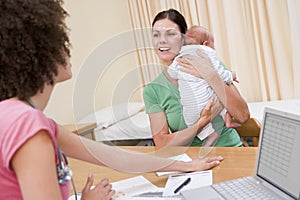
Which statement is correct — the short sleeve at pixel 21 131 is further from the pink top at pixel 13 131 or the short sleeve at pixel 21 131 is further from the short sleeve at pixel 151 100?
the short sleeve at pixel 151 100

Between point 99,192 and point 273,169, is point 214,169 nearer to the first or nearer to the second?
point 273,169

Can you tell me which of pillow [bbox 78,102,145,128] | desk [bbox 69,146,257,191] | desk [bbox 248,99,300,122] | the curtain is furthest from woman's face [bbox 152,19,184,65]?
the curtain

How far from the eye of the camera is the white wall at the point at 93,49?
143 cm

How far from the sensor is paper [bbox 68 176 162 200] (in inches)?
Answer: 45.5

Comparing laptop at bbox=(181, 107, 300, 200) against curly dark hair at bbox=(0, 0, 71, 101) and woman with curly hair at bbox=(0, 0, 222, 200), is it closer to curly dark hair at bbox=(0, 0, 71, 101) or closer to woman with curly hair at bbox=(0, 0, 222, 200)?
woman with curly hair at bbox=(0, 0, 222, 200)

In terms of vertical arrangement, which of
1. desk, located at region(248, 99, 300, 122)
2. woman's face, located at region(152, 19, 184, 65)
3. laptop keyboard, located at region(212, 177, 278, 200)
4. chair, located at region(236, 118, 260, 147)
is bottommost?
desk, located at region(248, 99, 300, 122)

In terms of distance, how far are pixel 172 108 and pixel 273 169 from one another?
724 millimetres

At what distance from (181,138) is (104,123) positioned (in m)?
0.43

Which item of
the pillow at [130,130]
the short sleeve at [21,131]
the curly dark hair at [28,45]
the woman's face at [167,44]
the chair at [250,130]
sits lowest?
the chair at [250,130]

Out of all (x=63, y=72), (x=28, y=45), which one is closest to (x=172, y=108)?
(x=63, y=72)

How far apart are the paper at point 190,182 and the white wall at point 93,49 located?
0.41 metres

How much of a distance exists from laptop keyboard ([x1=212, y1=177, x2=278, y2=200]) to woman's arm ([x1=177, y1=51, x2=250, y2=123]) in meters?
0.55

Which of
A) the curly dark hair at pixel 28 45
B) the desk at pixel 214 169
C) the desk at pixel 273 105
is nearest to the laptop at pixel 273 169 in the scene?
the desk at pixel 214 169

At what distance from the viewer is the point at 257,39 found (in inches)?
109
